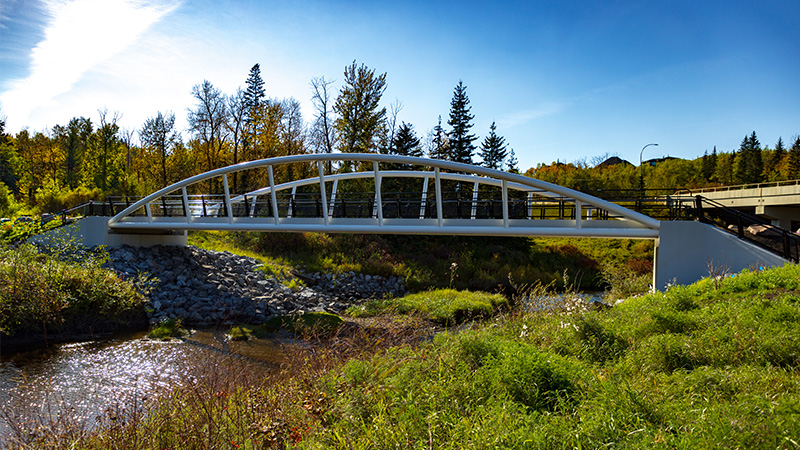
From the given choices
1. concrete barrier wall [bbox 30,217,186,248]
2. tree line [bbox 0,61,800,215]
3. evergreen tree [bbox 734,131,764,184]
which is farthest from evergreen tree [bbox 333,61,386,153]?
evergreen tree [bbox 734,131,764,184]

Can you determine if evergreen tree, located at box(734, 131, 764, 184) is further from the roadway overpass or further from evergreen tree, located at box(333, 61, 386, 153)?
evergreen tree, located at box(333, 61, 386, 153)

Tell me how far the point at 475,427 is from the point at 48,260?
52.2 feet

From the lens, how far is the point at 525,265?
2788cm

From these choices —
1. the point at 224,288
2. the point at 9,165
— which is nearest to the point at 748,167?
the point at 224,288

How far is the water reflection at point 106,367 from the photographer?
8.12 meters

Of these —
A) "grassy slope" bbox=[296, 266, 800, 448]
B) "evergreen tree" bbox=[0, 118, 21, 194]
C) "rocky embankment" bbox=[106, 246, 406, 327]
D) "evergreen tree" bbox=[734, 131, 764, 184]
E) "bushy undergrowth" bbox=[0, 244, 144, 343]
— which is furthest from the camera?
"evergreen tree" bbox=[734, 131, 764, 184]

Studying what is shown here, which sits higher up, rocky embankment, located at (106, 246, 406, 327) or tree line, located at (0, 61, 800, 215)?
tree line, located at (0, 61, 800, 215)

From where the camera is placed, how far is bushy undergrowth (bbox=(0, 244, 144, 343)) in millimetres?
12125

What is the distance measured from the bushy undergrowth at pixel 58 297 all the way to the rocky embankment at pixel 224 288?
106 centimetres

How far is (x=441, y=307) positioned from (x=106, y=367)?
10.7 m

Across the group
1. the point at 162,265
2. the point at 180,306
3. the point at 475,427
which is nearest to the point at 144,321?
the point at 180,306

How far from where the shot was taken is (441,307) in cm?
1706

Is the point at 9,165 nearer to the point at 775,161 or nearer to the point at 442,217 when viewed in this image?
the point at 442,217

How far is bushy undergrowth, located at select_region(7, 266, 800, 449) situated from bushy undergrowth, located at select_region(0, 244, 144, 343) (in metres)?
8.94
